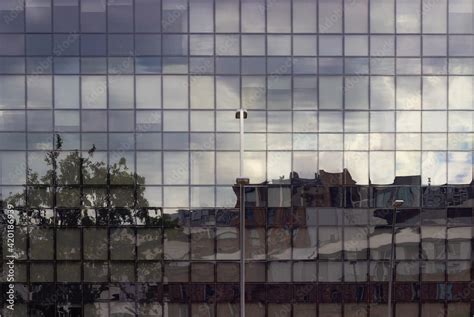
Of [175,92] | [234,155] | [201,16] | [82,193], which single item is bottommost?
[82,193]

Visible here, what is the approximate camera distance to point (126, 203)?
23812 mm

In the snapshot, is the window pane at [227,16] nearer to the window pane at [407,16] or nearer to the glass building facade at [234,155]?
the glass building facade at [234,155]

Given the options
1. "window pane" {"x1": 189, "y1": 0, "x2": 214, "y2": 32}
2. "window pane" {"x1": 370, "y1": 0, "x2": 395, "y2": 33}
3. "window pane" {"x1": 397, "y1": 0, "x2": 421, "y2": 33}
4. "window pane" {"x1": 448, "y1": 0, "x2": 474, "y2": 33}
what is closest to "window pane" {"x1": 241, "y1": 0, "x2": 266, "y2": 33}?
"window pane" {"x1": 189, "y1": 0, "x2": 214, "y2": 32}

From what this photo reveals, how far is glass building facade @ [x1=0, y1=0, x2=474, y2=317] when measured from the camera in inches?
938

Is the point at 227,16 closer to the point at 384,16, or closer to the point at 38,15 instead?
the point at 384,16

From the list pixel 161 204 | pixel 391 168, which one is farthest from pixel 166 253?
pixel 391 168

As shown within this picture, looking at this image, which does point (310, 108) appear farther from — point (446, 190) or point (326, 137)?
point (446, 190)

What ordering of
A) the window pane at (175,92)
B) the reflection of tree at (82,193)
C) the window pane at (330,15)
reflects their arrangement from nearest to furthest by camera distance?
the reflection of tree at (82,193) < the window pane at (175,92) < the window pane at (330,15)

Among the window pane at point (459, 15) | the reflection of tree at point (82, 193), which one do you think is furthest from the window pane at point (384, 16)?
the reflection of tree at point (82, 193)

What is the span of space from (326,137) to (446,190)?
6.37 metres

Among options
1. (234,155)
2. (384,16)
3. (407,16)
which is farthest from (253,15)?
(407,16)

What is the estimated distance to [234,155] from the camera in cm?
2389

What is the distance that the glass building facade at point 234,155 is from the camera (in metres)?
23.8

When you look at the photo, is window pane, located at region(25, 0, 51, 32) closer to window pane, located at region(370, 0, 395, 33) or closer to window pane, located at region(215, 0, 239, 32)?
window pane, located at region(215, 0, 239, 32)
